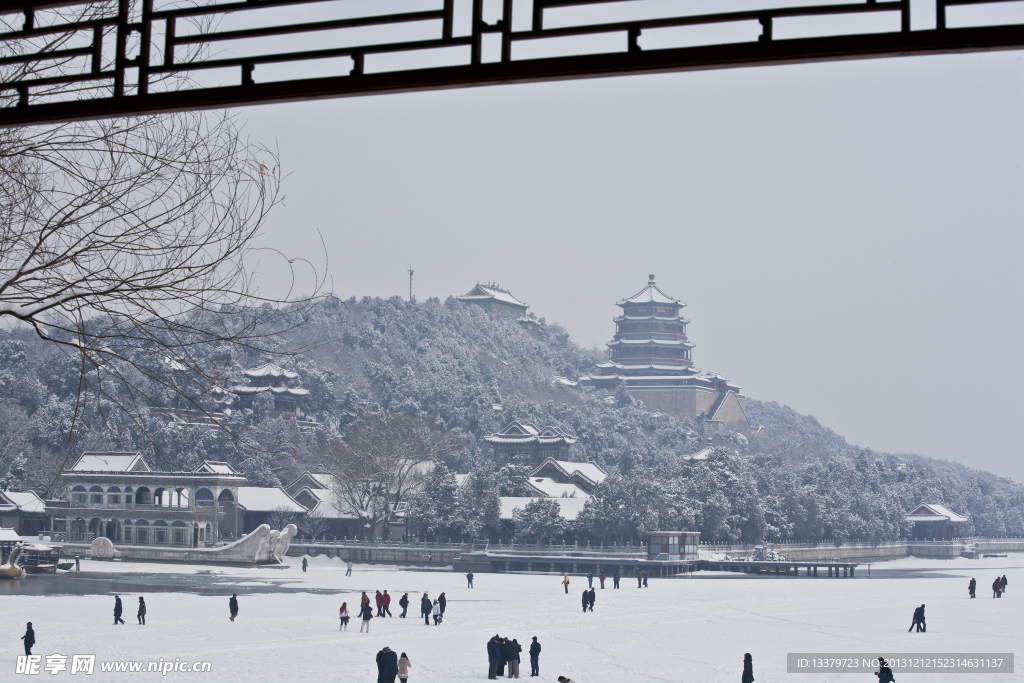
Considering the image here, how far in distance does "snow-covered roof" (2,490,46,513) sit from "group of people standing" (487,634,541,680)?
46.1 metres

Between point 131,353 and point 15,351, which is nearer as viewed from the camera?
point 15,351

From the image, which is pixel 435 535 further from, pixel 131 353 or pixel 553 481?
pixel 131 353

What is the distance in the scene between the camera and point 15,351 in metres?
84.0

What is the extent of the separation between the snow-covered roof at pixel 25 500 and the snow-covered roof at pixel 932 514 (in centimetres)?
5382

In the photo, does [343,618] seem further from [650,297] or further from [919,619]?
[650,297]

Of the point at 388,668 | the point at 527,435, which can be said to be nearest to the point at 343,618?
the point at 388,668

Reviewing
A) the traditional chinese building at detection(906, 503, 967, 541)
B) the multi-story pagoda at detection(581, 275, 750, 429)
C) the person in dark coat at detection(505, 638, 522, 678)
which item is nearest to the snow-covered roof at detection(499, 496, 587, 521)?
the traditional chinese building at detection(906, 503, 967, 541)

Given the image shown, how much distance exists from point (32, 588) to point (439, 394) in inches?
2375

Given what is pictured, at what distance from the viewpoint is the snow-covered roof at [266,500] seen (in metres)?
60.4

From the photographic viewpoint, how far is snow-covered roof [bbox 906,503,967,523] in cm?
7625

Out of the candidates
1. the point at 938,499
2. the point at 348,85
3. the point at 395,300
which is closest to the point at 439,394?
the point at 938,499

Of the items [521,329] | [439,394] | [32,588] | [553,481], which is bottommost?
[32,588]

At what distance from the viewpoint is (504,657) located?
63.9ft

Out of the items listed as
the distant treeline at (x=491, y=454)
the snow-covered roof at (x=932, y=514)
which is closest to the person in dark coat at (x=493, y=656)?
the distant treeline at (x=491, y=454)
